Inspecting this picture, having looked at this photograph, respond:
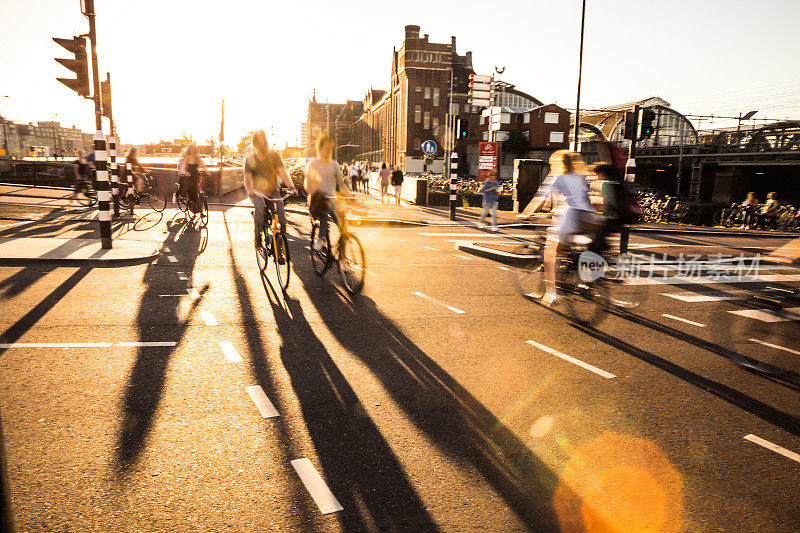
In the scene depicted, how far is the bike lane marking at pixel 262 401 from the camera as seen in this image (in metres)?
3.69

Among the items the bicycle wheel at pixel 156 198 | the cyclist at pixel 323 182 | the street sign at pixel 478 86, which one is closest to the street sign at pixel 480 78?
the street sign at pixel 478 86

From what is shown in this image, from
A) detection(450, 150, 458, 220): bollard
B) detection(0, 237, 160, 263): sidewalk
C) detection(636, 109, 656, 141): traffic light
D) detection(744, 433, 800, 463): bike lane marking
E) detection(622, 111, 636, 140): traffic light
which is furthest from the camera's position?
detection(450, 150, 458, 220): bollard

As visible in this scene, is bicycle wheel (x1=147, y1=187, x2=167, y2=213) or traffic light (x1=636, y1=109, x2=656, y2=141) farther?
bicycle wheel (x1=147, y1=187, x2=167, y2=213)

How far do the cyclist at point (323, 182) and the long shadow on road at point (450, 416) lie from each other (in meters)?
A: 1.99

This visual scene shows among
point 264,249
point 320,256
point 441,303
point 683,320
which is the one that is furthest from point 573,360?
point 264,249

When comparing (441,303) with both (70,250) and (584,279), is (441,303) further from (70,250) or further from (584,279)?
(70,250)

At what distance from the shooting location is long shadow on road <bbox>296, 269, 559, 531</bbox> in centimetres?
286

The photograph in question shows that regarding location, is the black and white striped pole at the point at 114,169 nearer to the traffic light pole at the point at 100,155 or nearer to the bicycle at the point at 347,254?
the traffic light pole at the point at 100,155

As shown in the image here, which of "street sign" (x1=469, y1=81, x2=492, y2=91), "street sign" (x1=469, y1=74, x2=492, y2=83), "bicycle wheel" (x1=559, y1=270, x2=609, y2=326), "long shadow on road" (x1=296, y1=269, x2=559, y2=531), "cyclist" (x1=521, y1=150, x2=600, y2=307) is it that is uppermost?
"street sign" (x1=469, y1=74, x2=492, y2=83)

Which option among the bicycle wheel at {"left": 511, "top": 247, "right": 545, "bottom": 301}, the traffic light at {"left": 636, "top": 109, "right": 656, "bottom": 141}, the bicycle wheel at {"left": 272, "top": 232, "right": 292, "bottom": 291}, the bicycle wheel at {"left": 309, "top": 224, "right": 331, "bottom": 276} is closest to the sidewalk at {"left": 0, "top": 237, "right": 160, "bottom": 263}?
the bicycle wheel at {"left": 272, "top": 232, "right": 292, "bottom": 291}

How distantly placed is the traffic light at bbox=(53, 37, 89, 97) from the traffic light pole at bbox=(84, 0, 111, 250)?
17 cm

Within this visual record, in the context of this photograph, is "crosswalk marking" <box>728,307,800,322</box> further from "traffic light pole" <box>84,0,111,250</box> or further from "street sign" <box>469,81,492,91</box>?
"street sign" <box>469,81,492,91</box>

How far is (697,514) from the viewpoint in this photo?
2711 millimetres

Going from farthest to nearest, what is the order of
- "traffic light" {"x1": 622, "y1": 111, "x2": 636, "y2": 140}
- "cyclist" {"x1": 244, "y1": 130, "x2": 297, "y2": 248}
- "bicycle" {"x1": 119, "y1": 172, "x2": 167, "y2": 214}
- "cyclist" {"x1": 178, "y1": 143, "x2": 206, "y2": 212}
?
"bicycle" {"x1": 119, "y1": 172, "x2": 167, "y2": 214} < "traffic light" {"x1": 622, "y1": 111, "x2": 636, "y2": 140} < "cyclist" {"x1": 178, "y1": 143, "x2": 206, "y2": 212} < "cyclist" {"x1": 244, "y1": 130, "x2": 297, "y2": 248}
